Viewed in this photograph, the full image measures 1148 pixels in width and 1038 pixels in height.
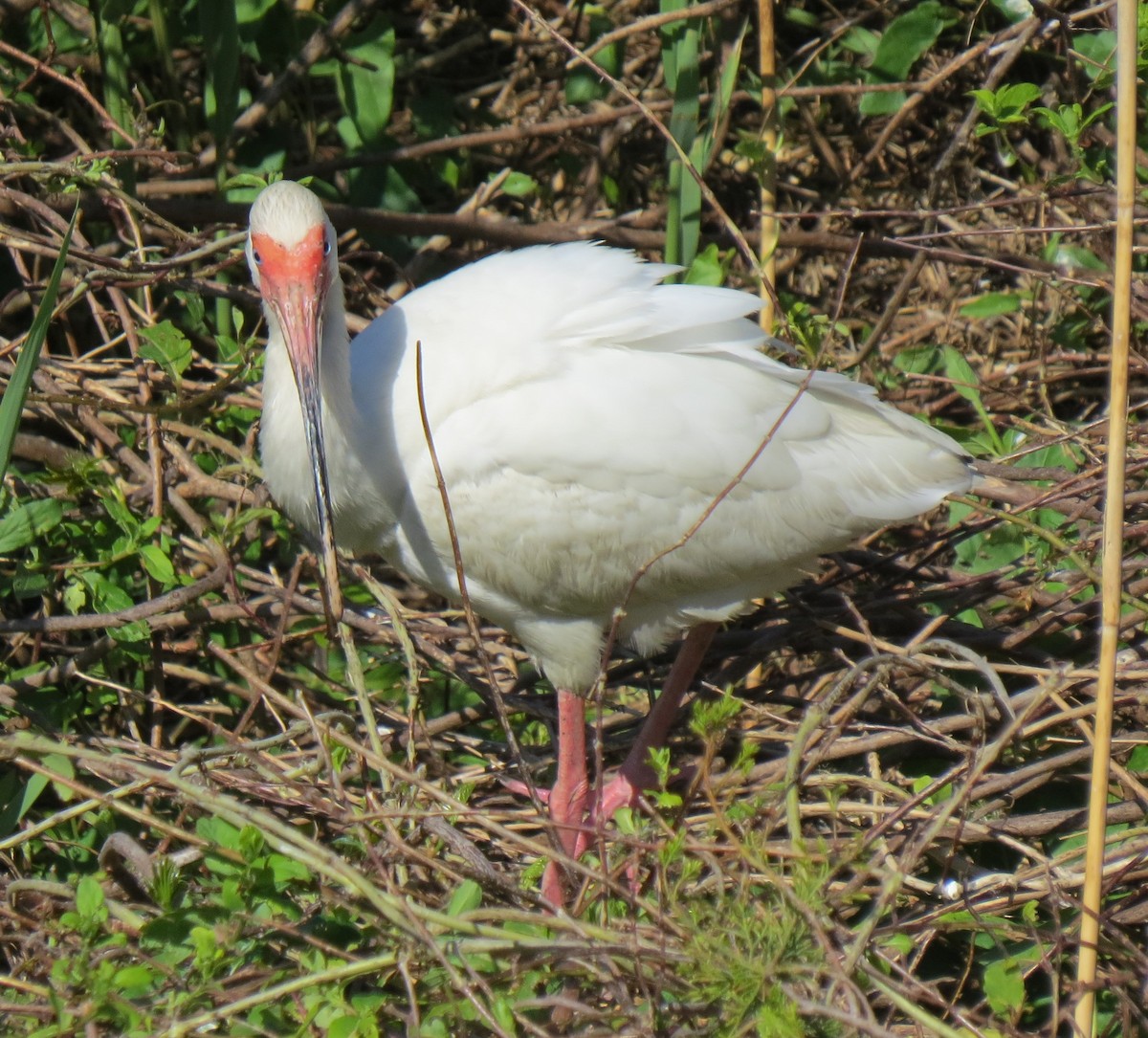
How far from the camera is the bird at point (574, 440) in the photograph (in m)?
3.98

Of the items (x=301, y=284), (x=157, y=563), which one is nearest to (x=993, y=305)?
(x=301, y=284)

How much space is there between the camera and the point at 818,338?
4.90 meters

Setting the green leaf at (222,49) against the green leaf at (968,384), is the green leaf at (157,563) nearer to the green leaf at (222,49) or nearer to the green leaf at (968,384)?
the green leaf at (222,49)

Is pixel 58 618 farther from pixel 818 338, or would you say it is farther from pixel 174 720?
pixel 818 338

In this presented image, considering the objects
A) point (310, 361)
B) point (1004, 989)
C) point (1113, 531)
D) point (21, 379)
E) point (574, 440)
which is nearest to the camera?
point (1113, 531)

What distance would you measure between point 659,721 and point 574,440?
4.02 feet

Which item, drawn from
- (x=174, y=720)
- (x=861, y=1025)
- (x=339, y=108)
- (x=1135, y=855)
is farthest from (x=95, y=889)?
(x=339, y=108)

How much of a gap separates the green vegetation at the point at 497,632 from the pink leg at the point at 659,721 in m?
0.15

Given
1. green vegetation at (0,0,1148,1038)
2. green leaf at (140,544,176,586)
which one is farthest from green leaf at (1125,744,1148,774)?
green leaf at (140,544,176,586)

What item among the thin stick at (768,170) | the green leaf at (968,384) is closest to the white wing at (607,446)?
the green leaf at (968,384)

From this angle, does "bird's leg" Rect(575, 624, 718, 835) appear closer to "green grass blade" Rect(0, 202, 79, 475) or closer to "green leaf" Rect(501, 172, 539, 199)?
"green leaf" Rect(501, 172, 539, 199)

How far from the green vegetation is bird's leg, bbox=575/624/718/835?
15 cm

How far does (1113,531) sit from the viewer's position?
2.88 metres

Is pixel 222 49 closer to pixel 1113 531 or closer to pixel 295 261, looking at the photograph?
pixel 295 261
